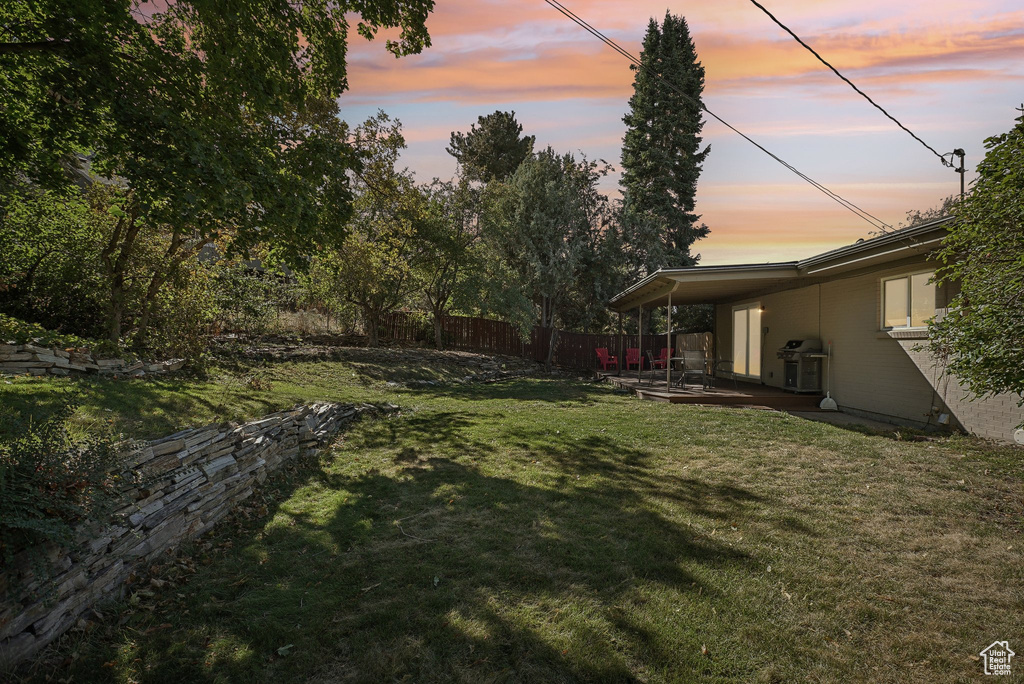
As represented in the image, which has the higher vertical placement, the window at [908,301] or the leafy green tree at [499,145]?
the leafy green tree at [499,145]

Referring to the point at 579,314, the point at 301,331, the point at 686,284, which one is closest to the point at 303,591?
the point at 686,284

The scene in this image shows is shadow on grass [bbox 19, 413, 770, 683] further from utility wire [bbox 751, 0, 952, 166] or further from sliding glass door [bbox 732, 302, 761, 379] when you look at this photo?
sliding glass door [bbox 732, 302, 761, 379]

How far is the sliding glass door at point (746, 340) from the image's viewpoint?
13492 mm

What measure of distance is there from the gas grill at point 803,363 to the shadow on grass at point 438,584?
715 centimetres

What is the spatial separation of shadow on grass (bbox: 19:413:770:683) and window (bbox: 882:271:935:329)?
18.7 ft

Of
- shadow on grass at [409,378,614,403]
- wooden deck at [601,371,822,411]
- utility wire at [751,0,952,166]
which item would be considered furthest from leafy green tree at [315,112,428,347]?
utility wire at [751,0,952,166]

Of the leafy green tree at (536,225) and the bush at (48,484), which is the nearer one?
the bush at (48,484)

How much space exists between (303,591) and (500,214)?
22.1 m

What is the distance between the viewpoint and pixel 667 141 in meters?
27.9

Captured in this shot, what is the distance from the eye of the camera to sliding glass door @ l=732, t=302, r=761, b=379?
13492mm

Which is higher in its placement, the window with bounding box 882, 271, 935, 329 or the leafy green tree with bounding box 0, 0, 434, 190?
the leafy green tree with bounding box 0, 0, 434, 190

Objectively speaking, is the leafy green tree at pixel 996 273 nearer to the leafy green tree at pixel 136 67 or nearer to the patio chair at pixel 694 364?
the patio chair at pixel 694 364

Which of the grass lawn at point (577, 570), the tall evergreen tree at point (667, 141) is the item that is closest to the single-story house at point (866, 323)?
the grass lawn at point (577, 570)

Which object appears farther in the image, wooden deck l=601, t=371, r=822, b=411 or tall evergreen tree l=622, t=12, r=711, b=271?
tall evergreen tree l=622, t=12, r=711, b=271
